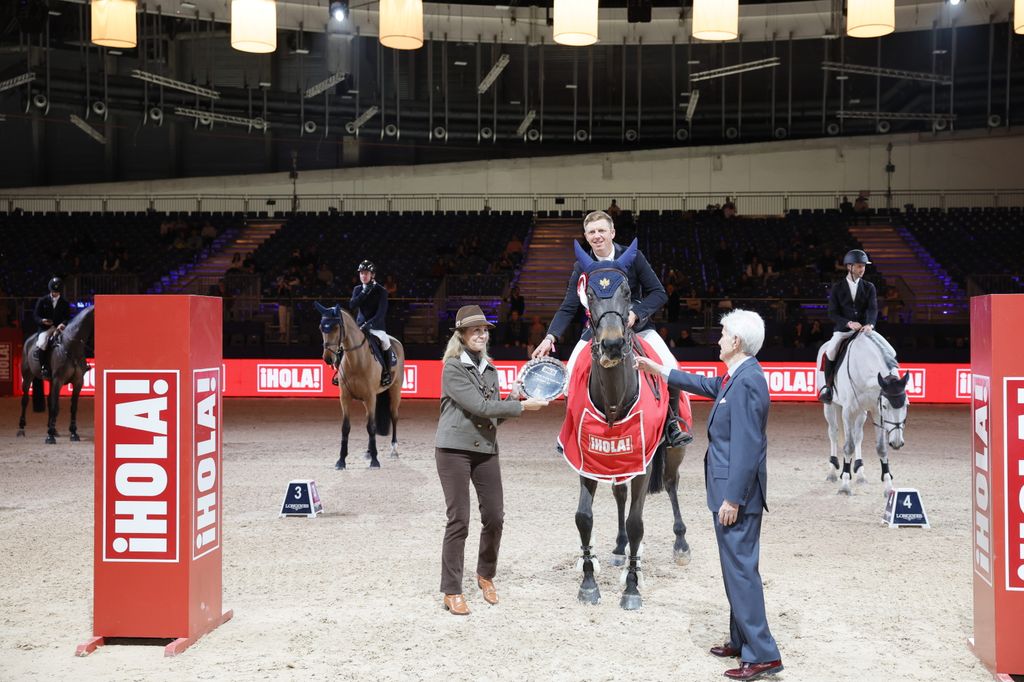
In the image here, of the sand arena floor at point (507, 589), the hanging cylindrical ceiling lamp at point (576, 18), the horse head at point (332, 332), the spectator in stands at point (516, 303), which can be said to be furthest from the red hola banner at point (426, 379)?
the hanging cylindrical ceiling lamp at point (576, 18)

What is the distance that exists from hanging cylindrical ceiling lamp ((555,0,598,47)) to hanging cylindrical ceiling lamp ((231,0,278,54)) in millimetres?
3664

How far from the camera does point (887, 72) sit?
30.6m

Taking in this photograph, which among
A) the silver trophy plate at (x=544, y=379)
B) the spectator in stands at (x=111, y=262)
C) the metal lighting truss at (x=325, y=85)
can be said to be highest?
the metal lighting truss at (x=325, y=85)

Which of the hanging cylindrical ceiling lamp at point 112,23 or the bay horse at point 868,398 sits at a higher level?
the hanging cylindrical ceiling lamp at point 112,23

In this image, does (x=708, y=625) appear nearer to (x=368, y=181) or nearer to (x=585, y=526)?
(x=585, y=526)

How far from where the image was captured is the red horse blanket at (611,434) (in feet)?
21.7

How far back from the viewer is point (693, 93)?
1278 inches

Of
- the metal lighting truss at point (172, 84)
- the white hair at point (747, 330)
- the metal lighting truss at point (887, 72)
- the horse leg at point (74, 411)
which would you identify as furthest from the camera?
the metal lighting truss at point (887, 72)

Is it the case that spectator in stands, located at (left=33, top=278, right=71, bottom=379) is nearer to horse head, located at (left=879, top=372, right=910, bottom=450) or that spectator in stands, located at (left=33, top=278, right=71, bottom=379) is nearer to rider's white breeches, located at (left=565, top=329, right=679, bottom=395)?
rider's white breeches, located at (left=565, top=329, right=679, bottom=395)

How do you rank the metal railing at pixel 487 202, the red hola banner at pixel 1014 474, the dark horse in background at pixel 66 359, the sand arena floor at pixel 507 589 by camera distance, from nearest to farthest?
the red hola banner at pixel 1014 474 < the sand arena floor at pixel 507 589 < the dark horse in background at pixel 66 359 < the metal railing at pixel 487 202

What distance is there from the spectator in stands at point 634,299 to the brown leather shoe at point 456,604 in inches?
68.1

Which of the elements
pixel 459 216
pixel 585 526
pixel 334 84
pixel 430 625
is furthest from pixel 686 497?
pixel 334 84

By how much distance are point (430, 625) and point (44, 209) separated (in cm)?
3208

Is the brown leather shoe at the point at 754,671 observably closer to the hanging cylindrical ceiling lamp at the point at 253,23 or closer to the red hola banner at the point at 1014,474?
the red hola banner at the point at 1014,474
